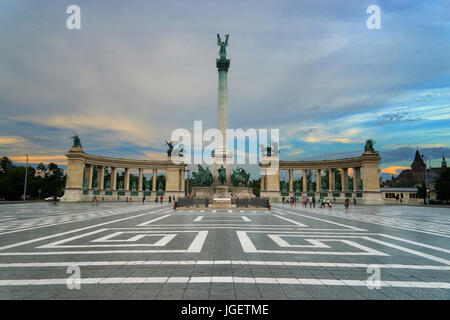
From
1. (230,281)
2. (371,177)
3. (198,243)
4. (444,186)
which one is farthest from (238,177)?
(444,186)

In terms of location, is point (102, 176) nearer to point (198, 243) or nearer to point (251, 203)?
point (251, 203)

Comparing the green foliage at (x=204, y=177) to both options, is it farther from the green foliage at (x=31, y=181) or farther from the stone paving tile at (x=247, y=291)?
the green foliage at (x=31, y=181)

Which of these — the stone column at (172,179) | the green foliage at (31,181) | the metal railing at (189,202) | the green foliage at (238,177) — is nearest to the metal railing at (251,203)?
the metal railing at (189,202)

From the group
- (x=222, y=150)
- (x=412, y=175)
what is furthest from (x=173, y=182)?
(x=412, y=175)

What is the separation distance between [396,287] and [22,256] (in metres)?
11.2

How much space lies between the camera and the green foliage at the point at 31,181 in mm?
76438

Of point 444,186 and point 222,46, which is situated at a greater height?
point 222,46

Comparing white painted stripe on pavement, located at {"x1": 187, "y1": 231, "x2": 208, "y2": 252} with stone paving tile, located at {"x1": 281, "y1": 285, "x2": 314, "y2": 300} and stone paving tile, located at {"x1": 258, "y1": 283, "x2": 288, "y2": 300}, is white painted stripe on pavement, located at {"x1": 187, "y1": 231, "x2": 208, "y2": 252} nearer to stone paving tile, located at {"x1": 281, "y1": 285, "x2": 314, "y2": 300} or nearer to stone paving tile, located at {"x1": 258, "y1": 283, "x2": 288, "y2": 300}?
stone paving tile, located at {"x1": 258, "y1": 283, "x2": 288, "y2": 300}

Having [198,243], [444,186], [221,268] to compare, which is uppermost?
[444,186]

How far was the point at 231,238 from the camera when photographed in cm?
1246

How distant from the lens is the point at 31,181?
80.0 metres

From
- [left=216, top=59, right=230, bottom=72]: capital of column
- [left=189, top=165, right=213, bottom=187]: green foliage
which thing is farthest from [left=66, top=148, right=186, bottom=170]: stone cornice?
[left=216, top=59, right=230, bottom=72]: capital of column

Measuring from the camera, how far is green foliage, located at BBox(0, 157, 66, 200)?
76.4 meters
